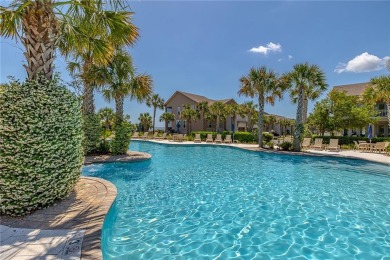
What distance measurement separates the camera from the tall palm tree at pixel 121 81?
13398 millimetres

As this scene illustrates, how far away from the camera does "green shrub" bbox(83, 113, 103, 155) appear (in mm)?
13242

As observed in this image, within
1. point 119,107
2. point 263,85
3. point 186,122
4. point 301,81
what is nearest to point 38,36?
point 119,107

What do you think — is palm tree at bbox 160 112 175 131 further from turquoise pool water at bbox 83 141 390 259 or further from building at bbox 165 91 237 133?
turquoise pool water at bbox 83 141 390 259

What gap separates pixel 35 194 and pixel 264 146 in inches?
803

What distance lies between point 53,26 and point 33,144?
2.82m

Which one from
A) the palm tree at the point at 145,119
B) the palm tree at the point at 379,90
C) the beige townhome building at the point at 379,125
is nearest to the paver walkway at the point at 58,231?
the palm tree at the point at 379,90

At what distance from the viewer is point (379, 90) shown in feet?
63.1

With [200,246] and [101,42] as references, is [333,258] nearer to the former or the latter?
[200,246]

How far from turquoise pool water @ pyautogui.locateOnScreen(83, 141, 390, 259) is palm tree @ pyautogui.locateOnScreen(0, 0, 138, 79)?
3.93m

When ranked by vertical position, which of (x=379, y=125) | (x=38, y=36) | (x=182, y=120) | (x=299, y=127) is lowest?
(x=299, y=127)

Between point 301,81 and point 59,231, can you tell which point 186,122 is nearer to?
point 301,81

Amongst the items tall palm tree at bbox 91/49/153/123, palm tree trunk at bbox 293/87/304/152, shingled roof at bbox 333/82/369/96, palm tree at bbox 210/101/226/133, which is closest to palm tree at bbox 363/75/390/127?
palm tree trunk at bbox 293/87/304/152

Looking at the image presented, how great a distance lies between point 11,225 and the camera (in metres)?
4.04

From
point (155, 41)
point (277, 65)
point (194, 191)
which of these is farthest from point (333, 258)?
point (277, 65)
